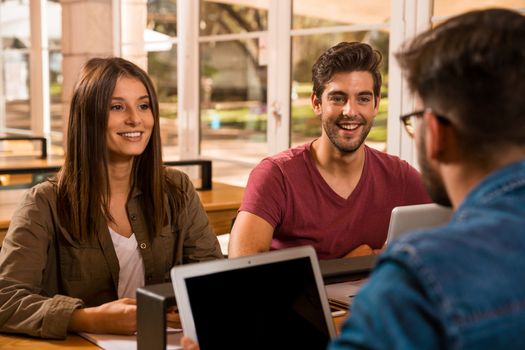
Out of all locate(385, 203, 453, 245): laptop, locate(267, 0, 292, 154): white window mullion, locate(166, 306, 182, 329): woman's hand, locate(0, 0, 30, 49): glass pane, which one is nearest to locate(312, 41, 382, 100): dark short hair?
locate(385, 203, 453, 245): laptop

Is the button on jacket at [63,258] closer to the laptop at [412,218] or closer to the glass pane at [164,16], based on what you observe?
the laptop at [412,218]

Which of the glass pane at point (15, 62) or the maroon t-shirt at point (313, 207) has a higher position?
the glass pane at point (15, 62)

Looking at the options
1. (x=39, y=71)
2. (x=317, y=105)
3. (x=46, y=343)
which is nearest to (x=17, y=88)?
(x=39, y=71)

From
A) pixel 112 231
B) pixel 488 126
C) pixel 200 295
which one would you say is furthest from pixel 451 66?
pixel 112 231

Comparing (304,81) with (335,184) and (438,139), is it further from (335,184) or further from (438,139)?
(438,139)

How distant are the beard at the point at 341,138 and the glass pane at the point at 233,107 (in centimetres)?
282

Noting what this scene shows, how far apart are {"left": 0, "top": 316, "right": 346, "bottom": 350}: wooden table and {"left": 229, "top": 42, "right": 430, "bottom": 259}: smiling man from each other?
0.59 m

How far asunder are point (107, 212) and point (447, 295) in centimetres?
148

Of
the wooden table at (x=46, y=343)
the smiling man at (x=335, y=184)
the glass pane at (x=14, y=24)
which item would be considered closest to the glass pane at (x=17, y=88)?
the glass pane at (x=14, y=24)

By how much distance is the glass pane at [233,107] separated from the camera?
527 cm

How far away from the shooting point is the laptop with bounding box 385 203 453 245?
152 centimetres

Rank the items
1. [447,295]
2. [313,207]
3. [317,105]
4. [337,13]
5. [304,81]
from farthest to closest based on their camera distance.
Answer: [304,81], [337,13], [317,105], [313,207], [447,295]

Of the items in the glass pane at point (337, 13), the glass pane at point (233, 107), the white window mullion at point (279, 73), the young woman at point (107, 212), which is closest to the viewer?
the young woman at point (107, 212)

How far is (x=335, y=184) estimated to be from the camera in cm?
225
